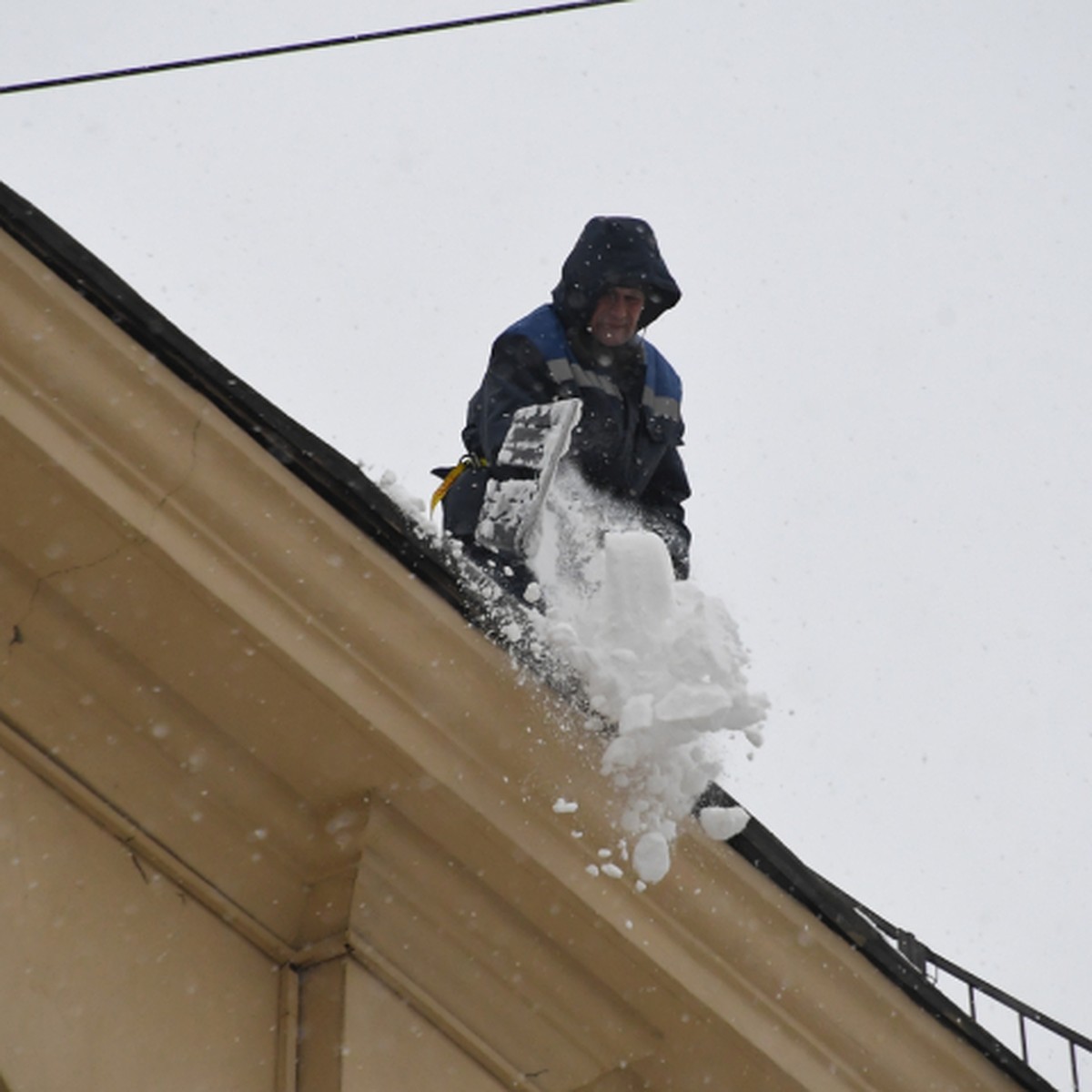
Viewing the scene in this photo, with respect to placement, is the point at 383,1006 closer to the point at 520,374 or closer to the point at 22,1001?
the point at 22,1001

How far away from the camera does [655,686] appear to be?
3.50 metres

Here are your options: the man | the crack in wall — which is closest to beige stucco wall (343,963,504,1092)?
the crack in wall

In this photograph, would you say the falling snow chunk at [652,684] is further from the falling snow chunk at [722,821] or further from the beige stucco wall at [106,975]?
the beige stucco wall at [106,975]

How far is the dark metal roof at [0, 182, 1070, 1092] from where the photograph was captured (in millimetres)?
3125

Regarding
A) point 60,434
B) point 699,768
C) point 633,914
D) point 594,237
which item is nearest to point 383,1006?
point 633,914

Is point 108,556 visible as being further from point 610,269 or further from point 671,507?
point 671,507

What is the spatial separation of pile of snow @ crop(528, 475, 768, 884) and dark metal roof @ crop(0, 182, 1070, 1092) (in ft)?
0.40

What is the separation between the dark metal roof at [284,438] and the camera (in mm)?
3125

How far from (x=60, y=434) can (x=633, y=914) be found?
1540 millimetres

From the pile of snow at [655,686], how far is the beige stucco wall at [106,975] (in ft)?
2.81

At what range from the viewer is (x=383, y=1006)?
3330 millimetres

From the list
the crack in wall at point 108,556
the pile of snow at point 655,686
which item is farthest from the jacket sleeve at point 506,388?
the crack in wall at point 108,556

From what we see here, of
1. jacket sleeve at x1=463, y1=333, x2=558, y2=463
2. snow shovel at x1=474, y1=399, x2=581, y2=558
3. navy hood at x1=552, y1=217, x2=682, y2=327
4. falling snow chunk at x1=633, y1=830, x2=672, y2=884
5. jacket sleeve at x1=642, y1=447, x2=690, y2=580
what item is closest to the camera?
falling snow chunk at x1=633, y1=830, x2=672, y2=884

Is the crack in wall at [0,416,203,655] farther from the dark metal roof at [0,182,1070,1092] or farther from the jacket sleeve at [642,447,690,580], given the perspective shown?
the jacket sleeve at [642,447,690,580]
